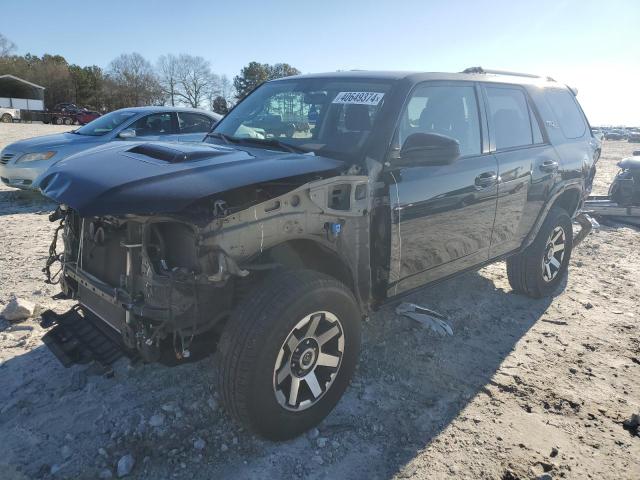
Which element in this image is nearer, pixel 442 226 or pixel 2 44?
pixel 442 226

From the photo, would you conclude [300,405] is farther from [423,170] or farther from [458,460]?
[423,170]

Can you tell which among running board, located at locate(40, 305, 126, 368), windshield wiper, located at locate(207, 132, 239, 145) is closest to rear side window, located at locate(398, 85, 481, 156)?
windshield wiper, located at locate(207, 132, 239, 145)

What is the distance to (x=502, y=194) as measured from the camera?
4.00 metres

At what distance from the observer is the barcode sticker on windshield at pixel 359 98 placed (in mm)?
3305

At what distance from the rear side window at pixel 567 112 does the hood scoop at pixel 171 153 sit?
3.57 meters

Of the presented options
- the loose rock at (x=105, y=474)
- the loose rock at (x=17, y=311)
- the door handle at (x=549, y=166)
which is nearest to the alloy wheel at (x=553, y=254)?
the door handle at (x=549, y=166)

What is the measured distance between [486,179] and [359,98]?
120 centimetres

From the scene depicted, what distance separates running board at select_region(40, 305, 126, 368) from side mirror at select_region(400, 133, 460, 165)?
2.05m

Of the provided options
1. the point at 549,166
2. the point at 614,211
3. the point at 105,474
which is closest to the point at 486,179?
the point at 549,166

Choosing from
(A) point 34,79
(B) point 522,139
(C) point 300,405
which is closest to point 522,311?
(B) point 522,139

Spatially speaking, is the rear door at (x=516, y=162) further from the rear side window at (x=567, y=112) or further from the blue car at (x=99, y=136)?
Answer: the blue car at (x=99, y=136)

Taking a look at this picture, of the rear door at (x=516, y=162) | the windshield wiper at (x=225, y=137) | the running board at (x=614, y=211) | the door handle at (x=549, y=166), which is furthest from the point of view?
the running board at (x=614, y=211)

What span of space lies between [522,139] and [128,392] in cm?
372

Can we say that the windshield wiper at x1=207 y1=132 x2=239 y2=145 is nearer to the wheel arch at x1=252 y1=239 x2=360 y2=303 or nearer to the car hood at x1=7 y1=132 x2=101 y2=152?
the wheel arch at x1=252 y1=239 x2=360 y2=303
